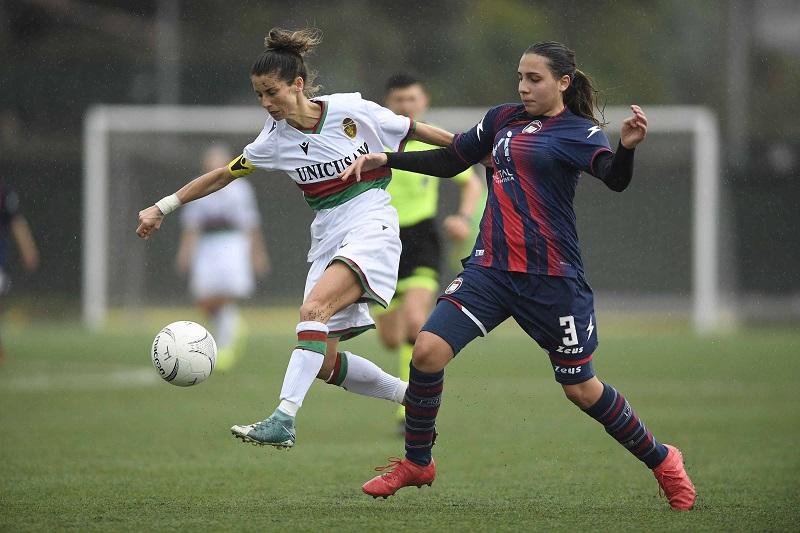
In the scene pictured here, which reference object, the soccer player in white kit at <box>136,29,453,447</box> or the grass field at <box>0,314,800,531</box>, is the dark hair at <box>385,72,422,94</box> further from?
the grass field at <box>0,314,800,531</box>

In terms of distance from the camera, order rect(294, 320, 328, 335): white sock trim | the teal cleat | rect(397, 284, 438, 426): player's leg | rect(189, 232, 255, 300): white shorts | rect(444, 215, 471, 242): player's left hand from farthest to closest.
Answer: rect(189, 232, 255, 300): white shorts
rect(397, 284, 438, 426): player's leg
rect(444, 215, 471, 242): player's left hand
rect(294, 320, 328, 335): white sock trim
the teal cleat

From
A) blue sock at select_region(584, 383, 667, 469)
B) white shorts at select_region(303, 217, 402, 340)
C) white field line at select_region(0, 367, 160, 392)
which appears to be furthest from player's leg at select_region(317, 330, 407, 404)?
white field line at select_region(0, 367, 160, 392)

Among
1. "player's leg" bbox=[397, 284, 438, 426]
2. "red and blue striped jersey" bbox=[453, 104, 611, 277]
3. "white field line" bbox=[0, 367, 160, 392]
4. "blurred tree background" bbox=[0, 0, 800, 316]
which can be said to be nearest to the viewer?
"red and blue striped jersey" bbox=[453, 104, 611, 277]

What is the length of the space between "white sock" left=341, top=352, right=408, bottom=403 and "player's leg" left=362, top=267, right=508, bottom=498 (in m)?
0.82

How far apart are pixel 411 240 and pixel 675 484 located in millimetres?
3557

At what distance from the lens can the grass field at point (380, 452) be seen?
5484 millimetres

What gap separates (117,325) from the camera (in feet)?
66.3

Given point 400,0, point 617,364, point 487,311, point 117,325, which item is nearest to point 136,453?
point 487,311

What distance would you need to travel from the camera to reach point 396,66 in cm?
2377

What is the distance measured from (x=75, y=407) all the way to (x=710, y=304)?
12.1m

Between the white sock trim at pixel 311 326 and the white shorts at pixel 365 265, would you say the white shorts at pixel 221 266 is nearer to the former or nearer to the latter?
the white shorts at pixel 365 265

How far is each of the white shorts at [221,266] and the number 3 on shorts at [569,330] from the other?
30.0ft

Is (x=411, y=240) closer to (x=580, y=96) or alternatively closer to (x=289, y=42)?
(x=289, y=42)

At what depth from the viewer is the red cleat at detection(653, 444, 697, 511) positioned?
224 inches
